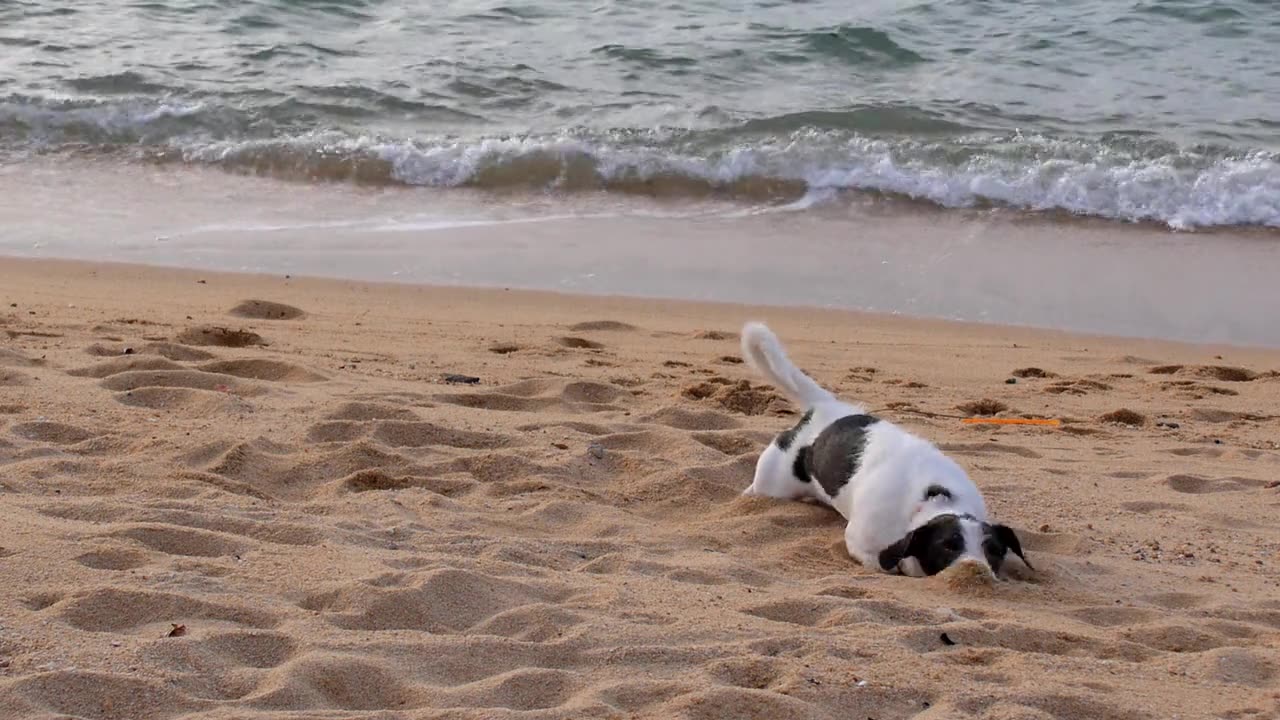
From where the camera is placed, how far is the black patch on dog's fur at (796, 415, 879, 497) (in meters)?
4.67

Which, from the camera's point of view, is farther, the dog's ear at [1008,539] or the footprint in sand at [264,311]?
the footprint in sand at [264,311]

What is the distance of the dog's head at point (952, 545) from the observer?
4.10m

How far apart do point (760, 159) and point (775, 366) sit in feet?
22.8

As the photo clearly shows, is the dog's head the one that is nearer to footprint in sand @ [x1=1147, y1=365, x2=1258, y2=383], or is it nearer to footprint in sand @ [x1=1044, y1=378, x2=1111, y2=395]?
footprint in sand @ [x1=1044, y1=378, x2=1111, y2=395]

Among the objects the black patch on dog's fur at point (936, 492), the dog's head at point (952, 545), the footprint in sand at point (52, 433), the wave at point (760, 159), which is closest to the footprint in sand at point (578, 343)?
the footprint in sand at point (52, 433)

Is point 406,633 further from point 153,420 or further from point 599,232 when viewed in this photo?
point 599,232

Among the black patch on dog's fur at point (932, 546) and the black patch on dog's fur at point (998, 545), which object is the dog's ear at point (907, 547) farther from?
the black patch on dog's fur at point (998, 545)

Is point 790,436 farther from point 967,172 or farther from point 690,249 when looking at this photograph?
point 967,172

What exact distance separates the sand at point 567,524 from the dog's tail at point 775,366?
0.38 meters

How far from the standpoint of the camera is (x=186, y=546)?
12.3ft

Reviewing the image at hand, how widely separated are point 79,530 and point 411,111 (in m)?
10.1

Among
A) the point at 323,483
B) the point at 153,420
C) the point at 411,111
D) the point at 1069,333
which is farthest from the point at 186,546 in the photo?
the point at 411,111

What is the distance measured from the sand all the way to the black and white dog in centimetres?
10

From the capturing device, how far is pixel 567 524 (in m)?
4.43
